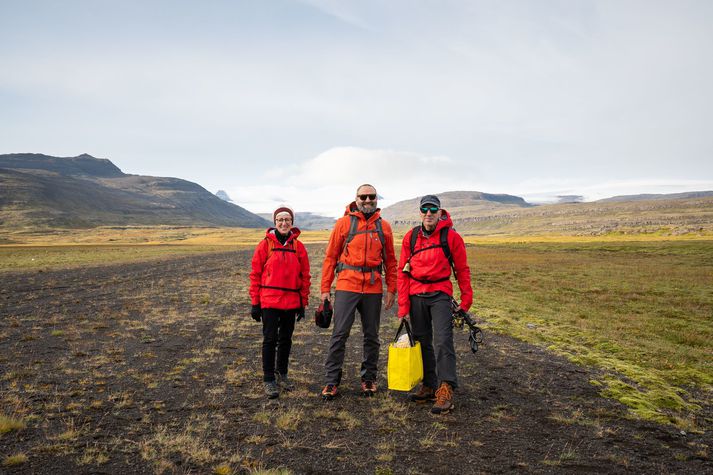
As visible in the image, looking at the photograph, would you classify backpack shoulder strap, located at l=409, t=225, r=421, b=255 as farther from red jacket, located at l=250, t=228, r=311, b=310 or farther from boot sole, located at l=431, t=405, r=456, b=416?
boot sole, located at l=431, t=405, r=456, b=416

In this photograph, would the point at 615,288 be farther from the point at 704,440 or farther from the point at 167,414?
the point at 167,414

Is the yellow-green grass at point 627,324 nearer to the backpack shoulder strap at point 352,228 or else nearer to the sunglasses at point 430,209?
the sunglasses at point 430,209

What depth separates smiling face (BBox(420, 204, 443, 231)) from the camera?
655 centimetres

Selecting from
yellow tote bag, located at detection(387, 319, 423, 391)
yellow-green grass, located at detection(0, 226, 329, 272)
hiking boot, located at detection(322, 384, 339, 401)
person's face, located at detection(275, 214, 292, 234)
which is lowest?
yellow-green grass, located at detection(0, 226, 329, 272)

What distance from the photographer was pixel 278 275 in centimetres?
707

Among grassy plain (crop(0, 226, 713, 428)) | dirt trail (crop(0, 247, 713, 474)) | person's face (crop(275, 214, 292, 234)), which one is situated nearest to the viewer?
dirt trail (crop(0, 247, 713, 474))

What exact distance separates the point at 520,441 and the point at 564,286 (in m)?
22.6

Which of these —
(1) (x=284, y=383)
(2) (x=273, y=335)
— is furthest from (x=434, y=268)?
(1) (x=284, y=383)

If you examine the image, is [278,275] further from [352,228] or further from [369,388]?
[369,388]

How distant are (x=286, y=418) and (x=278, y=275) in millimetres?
2306

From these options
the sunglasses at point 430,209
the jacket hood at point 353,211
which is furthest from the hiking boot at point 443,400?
the jacket hood at point 353,211

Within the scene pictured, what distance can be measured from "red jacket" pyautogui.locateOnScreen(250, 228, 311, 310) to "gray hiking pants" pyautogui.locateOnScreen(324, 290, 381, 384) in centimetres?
78

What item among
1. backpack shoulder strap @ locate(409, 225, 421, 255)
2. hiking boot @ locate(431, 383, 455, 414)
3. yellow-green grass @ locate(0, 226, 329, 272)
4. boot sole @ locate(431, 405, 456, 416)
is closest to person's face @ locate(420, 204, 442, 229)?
backpack shoulder strap @ locate(409, 225, 421, 255)

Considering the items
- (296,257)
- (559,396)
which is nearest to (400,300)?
(296,257)
